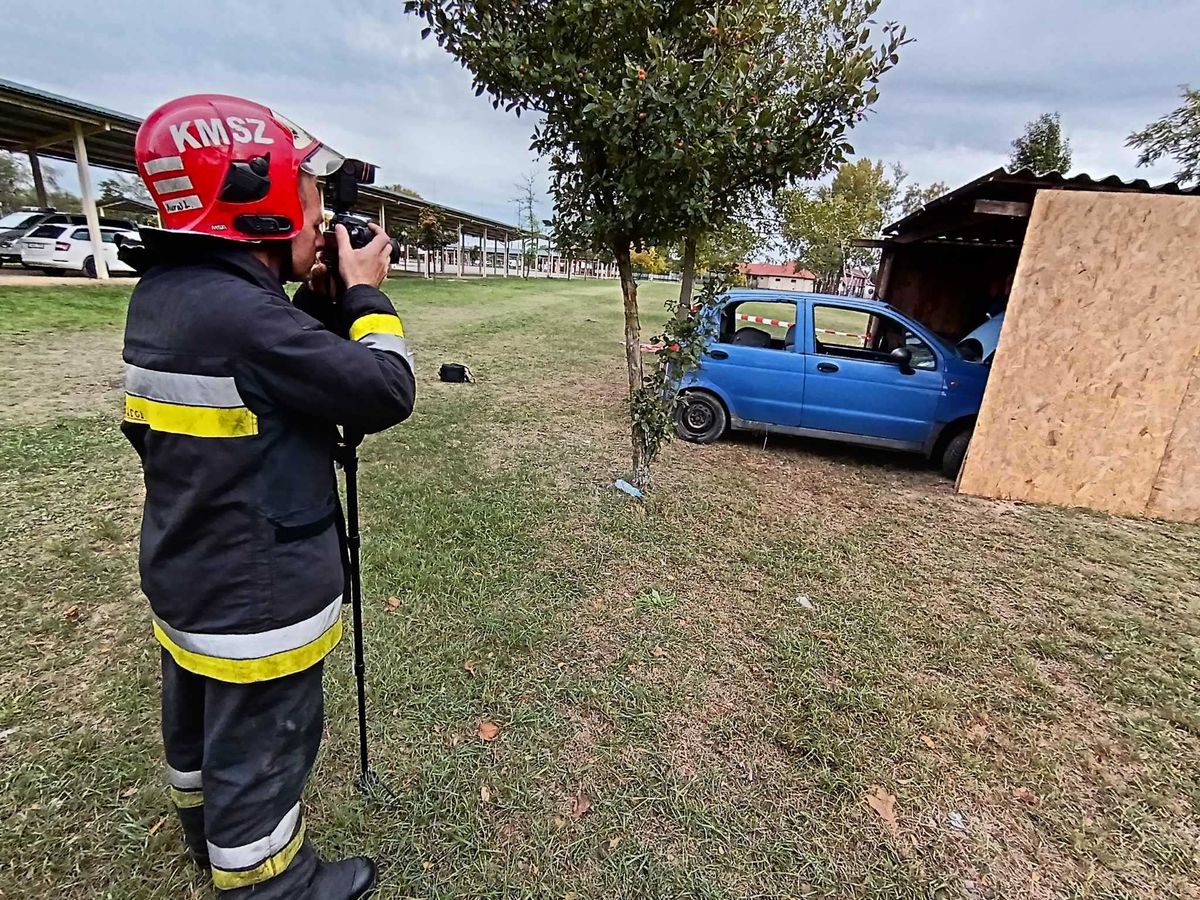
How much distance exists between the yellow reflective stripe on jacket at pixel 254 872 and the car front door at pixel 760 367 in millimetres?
5165

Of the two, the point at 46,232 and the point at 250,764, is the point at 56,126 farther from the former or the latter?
the point at 250,764

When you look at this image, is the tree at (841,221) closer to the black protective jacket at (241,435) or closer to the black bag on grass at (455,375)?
the black bag on grass at (455,375)

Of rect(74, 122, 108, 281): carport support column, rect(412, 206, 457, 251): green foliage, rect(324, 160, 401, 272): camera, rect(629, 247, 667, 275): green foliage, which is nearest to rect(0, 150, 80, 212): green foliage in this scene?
rect(412, 206, 457, 251): green foliage

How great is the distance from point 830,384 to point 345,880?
17.2 ft

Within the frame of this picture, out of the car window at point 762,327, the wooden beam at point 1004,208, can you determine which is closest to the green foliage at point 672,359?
the car window at point 762,327

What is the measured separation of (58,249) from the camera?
14523 mm

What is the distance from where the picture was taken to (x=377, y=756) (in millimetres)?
2182

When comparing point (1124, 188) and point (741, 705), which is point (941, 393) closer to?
point (1124, 188)

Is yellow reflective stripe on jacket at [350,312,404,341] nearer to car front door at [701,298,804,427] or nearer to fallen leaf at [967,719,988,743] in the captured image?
fallen leaf at [967,719,988,743]

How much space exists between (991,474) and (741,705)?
3785 mm

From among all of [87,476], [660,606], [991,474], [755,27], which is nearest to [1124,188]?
[991,474]

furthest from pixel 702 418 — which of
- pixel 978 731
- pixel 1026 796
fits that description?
pixel 1026 796

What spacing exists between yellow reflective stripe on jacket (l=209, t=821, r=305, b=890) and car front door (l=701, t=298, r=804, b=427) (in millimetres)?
5165

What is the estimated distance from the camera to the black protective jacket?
45.7 inches
